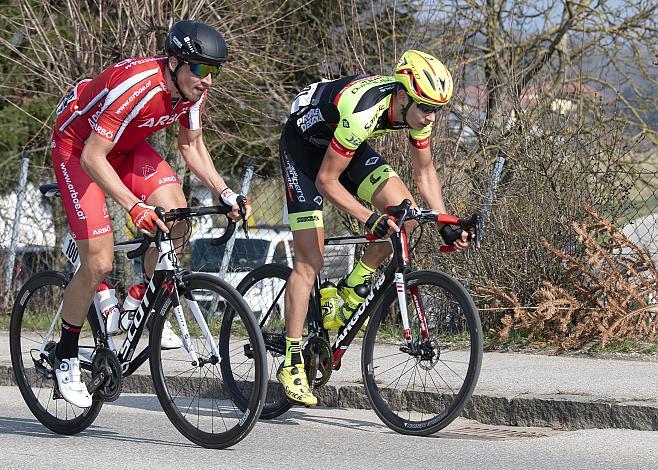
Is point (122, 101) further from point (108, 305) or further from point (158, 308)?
point (108, 305)

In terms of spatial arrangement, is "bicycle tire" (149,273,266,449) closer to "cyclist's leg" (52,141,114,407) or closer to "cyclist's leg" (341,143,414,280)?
"cyclist's leg" (52,141,114,407)

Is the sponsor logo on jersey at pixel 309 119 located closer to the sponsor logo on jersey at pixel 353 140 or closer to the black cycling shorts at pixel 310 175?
the black cycling shorts at pixel 310 175

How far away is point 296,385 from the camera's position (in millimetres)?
6305

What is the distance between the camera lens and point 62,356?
627 cm

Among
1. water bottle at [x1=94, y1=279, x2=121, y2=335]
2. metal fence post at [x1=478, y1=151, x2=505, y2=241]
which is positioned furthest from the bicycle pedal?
metal fence post at [x1=478, y1=151, x2=505, y2=241]

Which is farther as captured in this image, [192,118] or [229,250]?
[229,250]

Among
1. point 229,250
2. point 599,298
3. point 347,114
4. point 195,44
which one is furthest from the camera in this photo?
point 229,250

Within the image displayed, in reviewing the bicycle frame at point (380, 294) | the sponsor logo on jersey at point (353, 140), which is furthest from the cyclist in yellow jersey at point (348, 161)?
the bicycle frame at point (380, 294)

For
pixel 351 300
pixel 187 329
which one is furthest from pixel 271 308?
pixel 187 329

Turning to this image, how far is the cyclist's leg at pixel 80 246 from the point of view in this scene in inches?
238

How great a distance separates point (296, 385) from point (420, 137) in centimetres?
153

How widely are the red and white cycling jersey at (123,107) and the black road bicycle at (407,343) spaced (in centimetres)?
118

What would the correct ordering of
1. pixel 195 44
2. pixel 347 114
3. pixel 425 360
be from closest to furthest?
1. pixel 195 44
2. pixel 347 114
3. pixel 425 360

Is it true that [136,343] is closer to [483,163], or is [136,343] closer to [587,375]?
[587,375]
